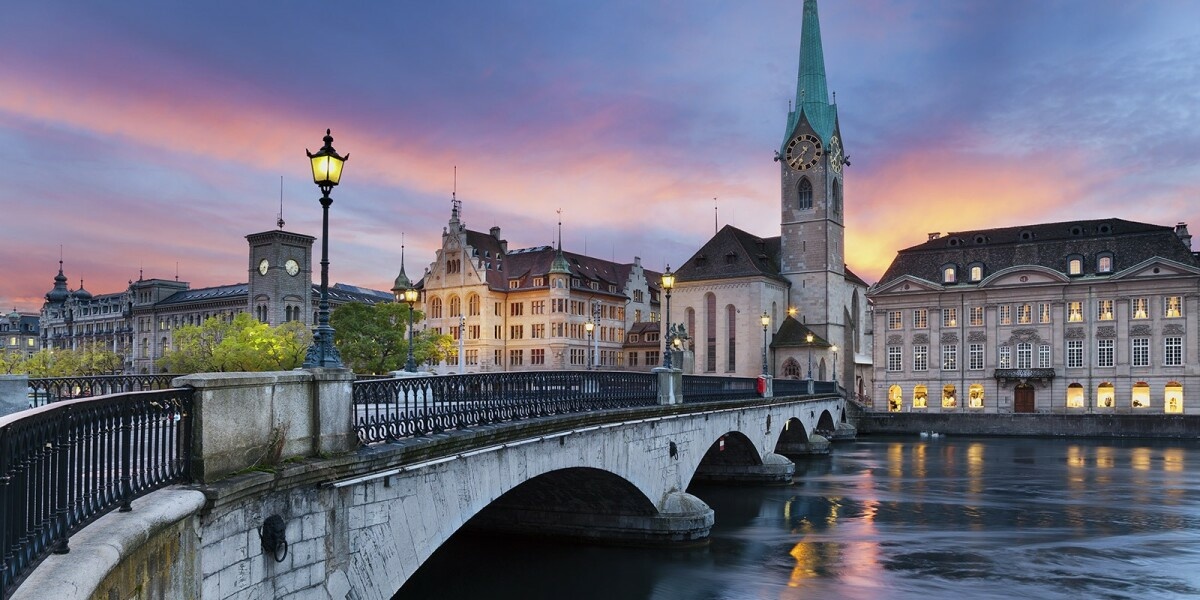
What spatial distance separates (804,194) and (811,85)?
12.0 m

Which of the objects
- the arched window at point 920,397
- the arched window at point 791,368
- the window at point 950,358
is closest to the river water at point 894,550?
the window at point 950,358

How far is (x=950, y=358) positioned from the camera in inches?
3292

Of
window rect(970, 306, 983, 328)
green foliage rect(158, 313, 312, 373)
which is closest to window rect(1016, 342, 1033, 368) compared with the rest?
window rect(970, 306, 983, 328)

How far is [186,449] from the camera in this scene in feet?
30.0

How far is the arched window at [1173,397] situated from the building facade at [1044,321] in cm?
10

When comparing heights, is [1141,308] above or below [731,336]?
above

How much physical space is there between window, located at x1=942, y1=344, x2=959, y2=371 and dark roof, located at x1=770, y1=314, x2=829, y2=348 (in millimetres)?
10626

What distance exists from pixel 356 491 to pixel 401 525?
1.52 meters

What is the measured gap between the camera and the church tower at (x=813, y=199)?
93562 mm

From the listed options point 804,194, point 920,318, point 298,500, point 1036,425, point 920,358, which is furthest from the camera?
point 804,194

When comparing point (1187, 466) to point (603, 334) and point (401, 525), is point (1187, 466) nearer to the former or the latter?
point (401, 525)

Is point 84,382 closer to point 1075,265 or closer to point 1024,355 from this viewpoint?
point 1024,355

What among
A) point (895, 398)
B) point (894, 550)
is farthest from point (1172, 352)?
point (894, 550)

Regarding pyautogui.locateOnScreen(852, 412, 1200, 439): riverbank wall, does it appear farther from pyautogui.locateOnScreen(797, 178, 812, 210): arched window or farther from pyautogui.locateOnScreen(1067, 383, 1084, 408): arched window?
pyautogui.locateOnScreen(797, 178, 812, 210): arched window
